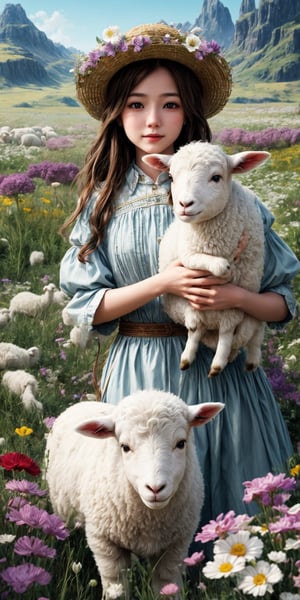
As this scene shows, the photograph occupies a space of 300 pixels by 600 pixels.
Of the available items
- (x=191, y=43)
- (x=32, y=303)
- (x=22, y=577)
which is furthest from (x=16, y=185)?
(x=22, y=577)

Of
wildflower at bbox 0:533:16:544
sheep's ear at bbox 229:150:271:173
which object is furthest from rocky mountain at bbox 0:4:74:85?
wildflower at bbox 0:533:16:544

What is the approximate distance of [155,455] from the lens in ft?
6.66

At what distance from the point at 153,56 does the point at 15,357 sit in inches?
88.3

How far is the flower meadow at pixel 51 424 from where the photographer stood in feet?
5.82

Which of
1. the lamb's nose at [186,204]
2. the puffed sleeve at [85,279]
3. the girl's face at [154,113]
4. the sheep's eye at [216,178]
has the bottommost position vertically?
the puffed sleeve at [85,279]

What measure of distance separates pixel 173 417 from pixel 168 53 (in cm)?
168

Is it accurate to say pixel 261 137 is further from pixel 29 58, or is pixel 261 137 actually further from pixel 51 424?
pixel 51 424

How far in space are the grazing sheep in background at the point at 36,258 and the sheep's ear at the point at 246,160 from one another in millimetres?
3601

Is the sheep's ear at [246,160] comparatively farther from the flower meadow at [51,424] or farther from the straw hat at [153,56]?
the flower meadow at [51,424]

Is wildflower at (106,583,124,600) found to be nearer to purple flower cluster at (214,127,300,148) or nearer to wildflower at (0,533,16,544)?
wildflower at (0,533,16,544)

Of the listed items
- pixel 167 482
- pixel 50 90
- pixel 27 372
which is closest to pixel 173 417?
pixel 167 482

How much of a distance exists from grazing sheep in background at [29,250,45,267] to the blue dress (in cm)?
277

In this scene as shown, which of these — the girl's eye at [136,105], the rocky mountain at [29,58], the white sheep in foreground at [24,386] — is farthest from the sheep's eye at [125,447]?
the rocky mountain at [29,58]

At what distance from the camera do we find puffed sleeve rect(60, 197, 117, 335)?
9.99 ft
